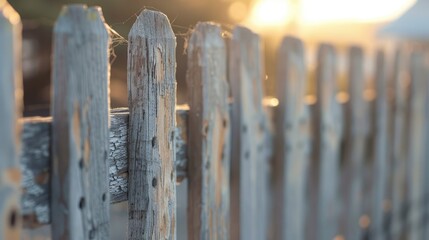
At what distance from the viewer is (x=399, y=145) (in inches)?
151

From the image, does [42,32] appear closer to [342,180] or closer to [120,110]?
[342,180]

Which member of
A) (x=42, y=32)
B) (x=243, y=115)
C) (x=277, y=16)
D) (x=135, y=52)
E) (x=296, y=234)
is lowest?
(x=296, y=234)

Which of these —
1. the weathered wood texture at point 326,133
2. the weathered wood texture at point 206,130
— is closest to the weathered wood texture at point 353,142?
the weathered wood texture at point 326,133

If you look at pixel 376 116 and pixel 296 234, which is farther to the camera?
pixel 376 116

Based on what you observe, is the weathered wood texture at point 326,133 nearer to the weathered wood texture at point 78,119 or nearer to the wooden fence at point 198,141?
the wooden fence at point 198,141

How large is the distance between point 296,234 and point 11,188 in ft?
5.71

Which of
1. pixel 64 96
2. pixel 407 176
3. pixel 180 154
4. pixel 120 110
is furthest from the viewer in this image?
pixel 407 176

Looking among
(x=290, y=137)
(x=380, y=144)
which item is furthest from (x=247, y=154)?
(x=380, y=144)

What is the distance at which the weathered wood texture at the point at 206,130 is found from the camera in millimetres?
1888

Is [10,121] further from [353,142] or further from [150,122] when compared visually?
[353,142]

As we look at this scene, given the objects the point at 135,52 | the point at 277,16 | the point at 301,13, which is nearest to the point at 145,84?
the point at 135,52

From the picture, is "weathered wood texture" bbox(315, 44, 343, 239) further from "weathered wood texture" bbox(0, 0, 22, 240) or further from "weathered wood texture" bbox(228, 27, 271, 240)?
"weathered wood texture" bbox(0, 0, 22, 240)

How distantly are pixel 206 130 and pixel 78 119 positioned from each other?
0.64 m

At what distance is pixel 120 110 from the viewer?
1.73 meters
